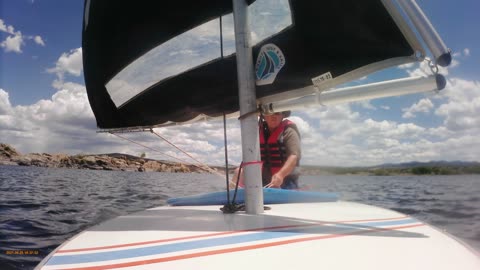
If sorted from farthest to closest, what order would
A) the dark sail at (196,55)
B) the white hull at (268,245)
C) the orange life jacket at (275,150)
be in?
the orange life jacket at (275,150)
the dark sail at (196,55)
the white hull at (268,245)

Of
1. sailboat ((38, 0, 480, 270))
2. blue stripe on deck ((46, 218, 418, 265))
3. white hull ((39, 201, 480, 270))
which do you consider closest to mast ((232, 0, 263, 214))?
sailboat ((38, 0, 480, 270))

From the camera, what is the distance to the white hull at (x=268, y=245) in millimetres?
1375

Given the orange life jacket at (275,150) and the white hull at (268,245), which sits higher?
the orange life jacket at (275,150)

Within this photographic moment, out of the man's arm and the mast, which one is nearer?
the mast

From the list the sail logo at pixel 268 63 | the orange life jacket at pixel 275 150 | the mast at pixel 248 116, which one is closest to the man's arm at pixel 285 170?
the orange life jacket at pixel 275 150

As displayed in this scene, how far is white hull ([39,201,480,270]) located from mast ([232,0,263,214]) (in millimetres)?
200

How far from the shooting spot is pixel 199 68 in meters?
3.23

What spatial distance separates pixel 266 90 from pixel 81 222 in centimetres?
589

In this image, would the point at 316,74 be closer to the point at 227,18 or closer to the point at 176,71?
the point at 227,18

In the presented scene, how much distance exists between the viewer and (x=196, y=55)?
3283mm

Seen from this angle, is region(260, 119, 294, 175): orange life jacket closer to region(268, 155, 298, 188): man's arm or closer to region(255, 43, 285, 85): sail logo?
region(268, 155, 298, 188): man's arm

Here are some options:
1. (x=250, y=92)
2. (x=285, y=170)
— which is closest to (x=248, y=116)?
(x=250, y=92)

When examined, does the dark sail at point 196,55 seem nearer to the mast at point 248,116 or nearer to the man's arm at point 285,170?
the mast at point 248,116

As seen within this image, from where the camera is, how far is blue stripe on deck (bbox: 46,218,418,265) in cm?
152
